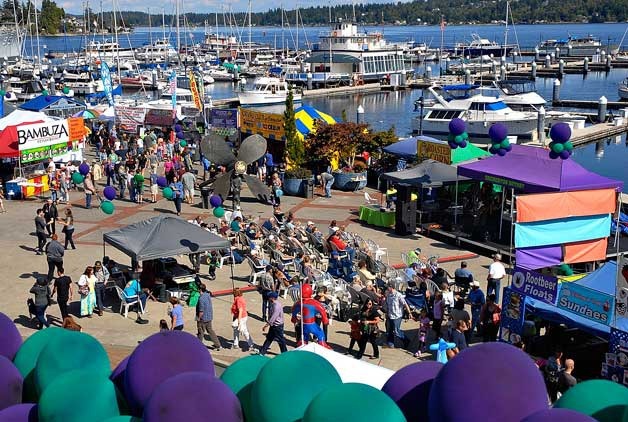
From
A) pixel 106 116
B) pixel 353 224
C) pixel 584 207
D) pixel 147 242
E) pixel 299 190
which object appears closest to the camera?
pixel 147 242

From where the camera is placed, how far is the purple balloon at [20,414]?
740 cm

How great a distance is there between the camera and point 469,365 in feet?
19.7

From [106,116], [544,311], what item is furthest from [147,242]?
[106,116]

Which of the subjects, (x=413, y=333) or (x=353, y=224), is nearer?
(x=413, y=333)

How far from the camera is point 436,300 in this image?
13.7 m

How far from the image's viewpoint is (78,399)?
7191 millimetres

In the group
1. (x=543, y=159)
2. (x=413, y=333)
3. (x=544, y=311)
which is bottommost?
(x=413, y=333)

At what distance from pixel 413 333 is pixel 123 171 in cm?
1512

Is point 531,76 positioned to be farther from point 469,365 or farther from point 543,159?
point 469,365

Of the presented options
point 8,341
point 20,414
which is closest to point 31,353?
point 8,341

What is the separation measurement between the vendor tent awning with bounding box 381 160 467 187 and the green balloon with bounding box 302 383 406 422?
15.7 m

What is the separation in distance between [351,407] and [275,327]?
7188mm

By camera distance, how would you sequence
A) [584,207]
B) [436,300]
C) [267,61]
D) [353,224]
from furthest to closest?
[267,61] < [353,224] < [584,207] < [436,300]

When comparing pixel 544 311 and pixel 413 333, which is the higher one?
pixel 544 311
